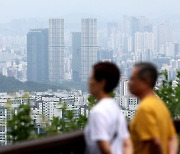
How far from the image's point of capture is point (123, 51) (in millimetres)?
197250

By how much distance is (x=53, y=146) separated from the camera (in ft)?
9.75

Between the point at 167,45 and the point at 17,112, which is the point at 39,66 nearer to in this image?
the point at 167,45

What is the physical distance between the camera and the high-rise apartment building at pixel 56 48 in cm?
16375

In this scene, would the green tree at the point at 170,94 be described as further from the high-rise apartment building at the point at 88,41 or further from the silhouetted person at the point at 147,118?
the high-rise apartment building at the point at 88,41

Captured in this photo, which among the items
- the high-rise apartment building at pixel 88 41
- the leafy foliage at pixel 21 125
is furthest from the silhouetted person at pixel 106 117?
the high-rise apartment building at pixel 88 41

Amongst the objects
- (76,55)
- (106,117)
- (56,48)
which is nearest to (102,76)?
(106,117)

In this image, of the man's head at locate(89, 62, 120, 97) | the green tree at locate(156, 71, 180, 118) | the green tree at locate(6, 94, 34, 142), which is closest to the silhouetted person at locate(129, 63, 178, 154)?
the man's head at locate(89, 62, 120, 97)

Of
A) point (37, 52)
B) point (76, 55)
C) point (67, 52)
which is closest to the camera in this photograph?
point (37, 52)

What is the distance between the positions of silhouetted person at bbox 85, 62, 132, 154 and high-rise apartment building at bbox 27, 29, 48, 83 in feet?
523

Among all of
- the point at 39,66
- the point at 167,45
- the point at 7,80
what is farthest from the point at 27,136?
the point at 167,45

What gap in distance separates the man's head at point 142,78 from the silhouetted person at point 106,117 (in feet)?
0.33

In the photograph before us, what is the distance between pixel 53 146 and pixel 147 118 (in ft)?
1.41

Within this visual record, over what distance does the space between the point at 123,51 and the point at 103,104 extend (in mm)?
194755

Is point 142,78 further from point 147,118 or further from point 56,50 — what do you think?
point 56,50
